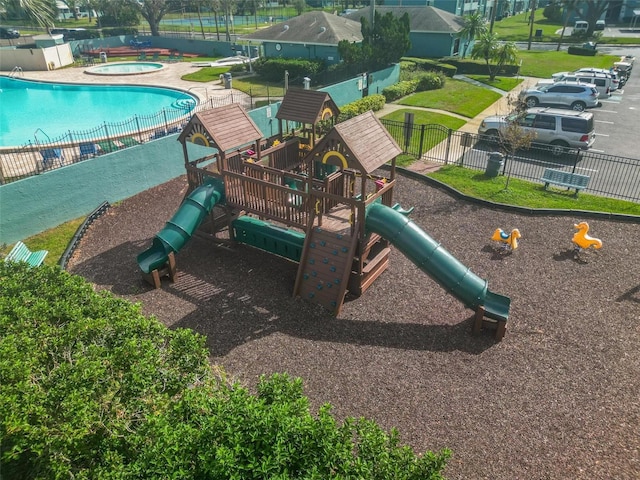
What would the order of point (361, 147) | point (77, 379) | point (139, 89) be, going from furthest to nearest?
1. point (139, 89)
2. point (361, 147)
3. point (77, 379)

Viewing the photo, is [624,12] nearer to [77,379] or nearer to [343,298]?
[343,298]

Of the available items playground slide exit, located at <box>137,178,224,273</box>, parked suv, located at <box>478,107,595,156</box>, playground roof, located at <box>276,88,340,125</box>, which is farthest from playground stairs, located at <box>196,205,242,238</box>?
parked suv, located at <box>478,107,595,156</box>

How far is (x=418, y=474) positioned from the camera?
16.6 ft

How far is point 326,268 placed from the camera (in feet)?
37.3

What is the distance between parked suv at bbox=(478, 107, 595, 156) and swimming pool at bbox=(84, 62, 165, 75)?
112ft

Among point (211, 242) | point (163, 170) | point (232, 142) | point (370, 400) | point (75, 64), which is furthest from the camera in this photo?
point (75, 64)

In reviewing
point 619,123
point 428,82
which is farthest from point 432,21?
point 619,123

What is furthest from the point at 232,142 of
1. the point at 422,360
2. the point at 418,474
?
the point at 418,474

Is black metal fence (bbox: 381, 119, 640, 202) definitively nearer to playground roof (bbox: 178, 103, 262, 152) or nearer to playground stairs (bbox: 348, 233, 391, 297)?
playground stairs (bbox: 348, 233, 391, 297)

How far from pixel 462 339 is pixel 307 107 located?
29.0 ft

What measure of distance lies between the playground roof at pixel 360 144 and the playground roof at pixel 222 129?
Result: 352 cm

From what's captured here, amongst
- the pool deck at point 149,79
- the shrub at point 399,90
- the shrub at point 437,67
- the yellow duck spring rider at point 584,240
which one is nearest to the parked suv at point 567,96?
the shrub at point 399,90

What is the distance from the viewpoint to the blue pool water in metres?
27.8

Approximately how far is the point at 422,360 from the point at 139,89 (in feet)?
114
